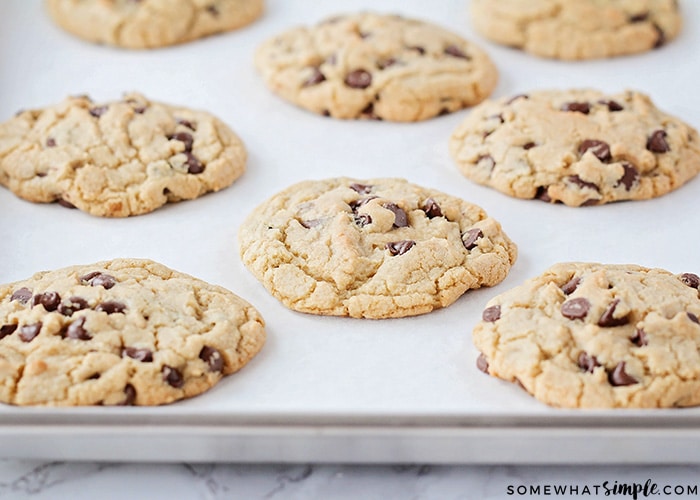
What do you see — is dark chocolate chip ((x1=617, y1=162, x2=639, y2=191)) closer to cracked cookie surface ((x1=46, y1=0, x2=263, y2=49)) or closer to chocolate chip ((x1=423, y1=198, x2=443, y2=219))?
chocolate chip ((x1=423, y1=198, x2=443, y2=219))

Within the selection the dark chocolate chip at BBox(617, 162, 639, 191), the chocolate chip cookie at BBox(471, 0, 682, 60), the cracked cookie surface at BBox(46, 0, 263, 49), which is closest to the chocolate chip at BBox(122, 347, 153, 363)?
the dark chocolate chip at BBox(617, 162, 639, 191)

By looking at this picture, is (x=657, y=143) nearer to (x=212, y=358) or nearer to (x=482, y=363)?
(x=482, y=363)

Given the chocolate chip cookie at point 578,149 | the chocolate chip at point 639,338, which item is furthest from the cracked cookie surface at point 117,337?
the chocolate chip cookie at point 578,149

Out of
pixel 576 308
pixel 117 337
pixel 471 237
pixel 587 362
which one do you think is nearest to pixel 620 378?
pixel 587 362

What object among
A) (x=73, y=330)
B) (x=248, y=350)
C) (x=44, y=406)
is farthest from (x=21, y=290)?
(x=248, y=350)

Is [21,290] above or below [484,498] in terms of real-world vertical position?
above

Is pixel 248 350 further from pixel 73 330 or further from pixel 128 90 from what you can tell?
pixel 128 90
